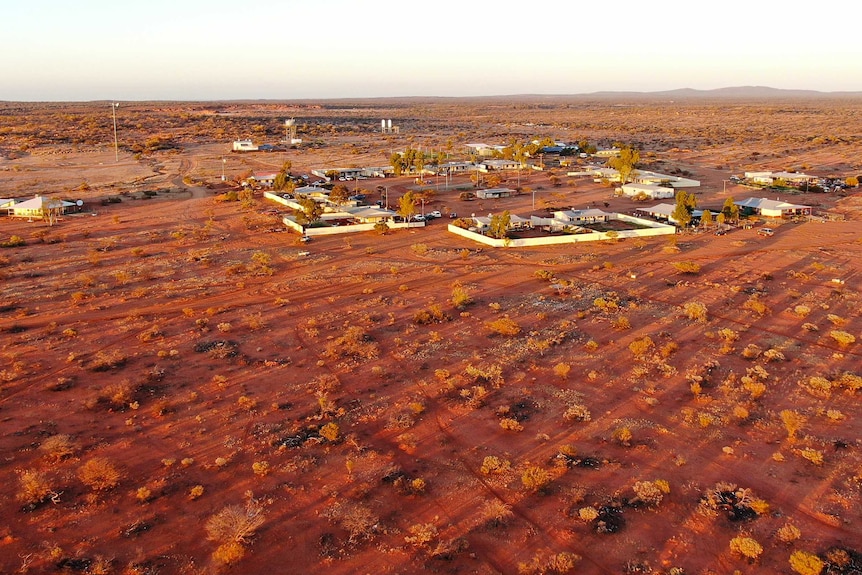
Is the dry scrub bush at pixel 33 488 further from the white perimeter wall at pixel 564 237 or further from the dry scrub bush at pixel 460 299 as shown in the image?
the white perimeter wall at pixel 564 237

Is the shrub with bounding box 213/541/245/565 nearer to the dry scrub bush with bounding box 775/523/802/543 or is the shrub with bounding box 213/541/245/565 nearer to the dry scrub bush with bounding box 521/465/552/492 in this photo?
the dry scrub bush with bounding box 521/465/552/492

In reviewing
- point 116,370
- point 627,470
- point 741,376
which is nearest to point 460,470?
point 627,470

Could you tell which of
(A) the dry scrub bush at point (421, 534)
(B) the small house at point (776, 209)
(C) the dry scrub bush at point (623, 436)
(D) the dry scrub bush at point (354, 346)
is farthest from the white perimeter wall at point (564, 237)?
(A) the dry scrub bush at point (421, 534)

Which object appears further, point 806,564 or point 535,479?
point 535,479

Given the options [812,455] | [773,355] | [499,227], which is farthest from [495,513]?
[499,227]

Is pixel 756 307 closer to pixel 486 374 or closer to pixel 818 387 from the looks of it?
pixel 818 387

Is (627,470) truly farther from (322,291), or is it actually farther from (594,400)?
(322,291)
